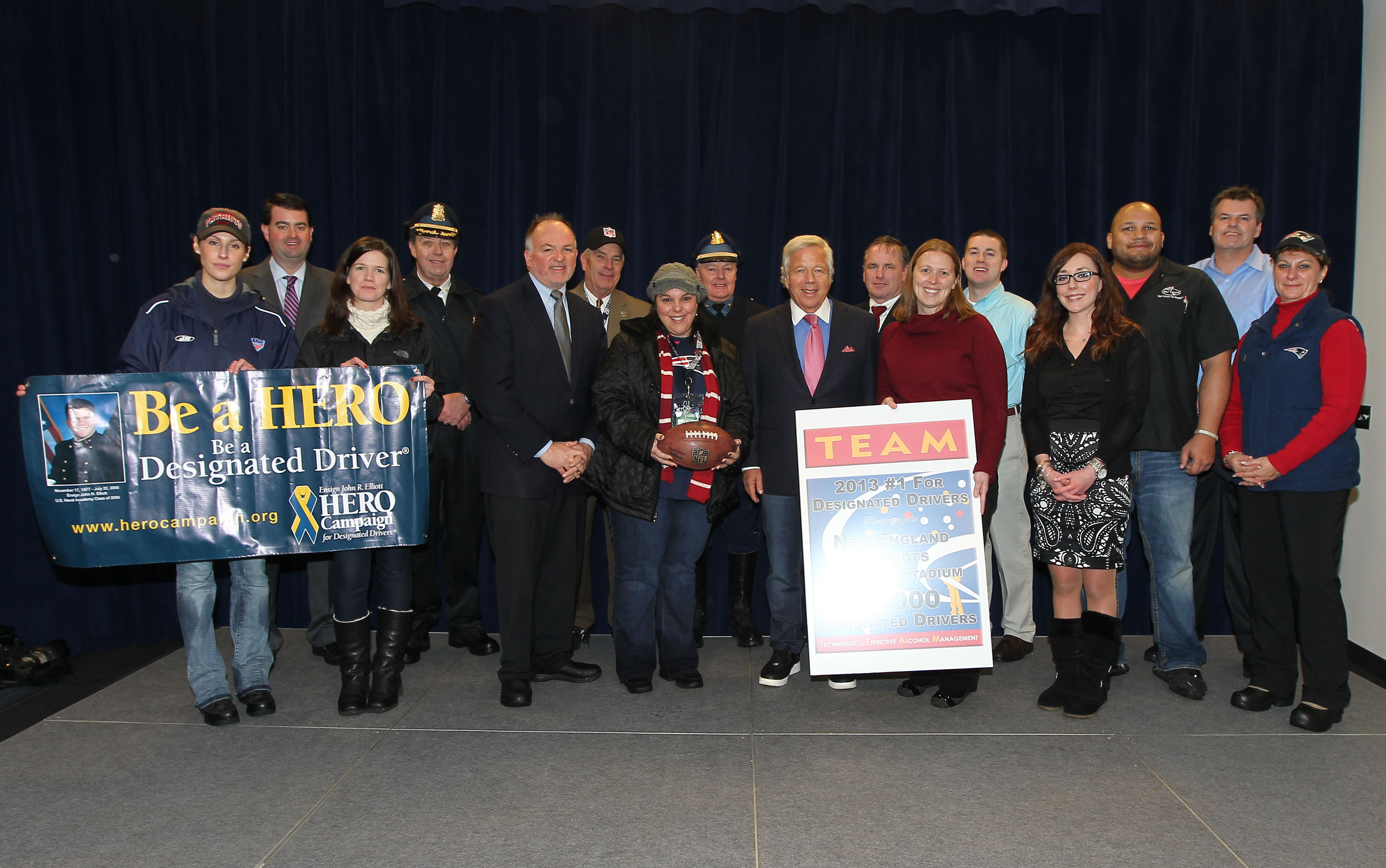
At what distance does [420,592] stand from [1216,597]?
3915mm

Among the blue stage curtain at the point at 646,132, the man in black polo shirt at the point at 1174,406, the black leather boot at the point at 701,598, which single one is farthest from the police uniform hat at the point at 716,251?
the man in black polo shirt at the point at 1174,406

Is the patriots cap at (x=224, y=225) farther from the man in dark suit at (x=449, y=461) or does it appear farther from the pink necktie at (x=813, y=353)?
the pink necktie at (x=813, y=353)

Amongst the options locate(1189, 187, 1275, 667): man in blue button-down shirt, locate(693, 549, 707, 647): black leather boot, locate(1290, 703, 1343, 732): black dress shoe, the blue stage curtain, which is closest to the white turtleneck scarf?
the blue stage curtain

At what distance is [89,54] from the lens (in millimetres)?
4273

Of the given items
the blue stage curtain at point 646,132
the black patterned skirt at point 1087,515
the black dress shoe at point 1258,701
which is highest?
the blue stage curtain at point 646,132

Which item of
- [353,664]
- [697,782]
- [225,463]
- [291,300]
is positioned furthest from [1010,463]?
[291,300]

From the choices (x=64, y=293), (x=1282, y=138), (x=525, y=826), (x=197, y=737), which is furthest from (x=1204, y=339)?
(x=64, y=293)

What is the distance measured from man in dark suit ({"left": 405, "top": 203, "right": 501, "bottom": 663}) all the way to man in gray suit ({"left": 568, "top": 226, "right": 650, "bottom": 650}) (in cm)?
44

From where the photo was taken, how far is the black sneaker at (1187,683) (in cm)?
328

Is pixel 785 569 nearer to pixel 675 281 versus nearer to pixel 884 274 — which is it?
pixel 675 281

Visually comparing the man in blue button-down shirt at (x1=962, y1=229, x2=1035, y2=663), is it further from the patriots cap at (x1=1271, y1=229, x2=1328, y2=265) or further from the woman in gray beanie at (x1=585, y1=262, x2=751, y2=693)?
the woman in gray beanie at (x1=585, y1=262, x2=751, y2=693)

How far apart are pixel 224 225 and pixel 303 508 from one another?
1053mm

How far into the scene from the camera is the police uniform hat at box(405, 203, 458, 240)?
376 centimetres

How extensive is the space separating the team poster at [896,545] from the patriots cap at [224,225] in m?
2.15
